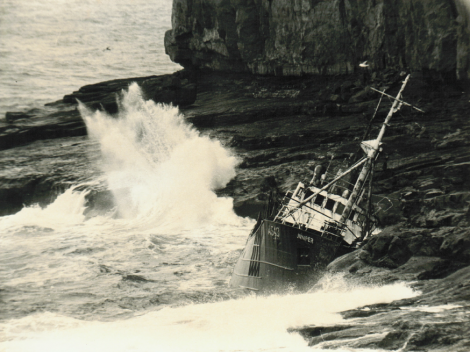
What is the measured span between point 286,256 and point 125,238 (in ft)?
40.8

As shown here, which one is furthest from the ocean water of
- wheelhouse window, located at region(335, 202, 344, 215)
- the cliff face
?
the cliff face

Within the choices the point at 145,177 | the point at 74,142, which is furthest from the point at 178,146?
the point at 74,142

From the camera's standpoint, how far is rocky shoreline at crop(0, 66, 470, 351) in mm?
11164

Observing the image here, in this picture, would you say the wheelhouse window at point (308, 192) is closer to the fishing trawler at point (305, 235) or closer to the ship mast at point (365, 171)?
the fishing trawler at point (305, 235)

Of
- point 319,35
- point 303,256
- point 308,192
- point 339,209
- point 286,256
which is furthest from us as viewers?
point 319,35

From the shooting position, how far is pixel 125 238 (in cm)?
2606

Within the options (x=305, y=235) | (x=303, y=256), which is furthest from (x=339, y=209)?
(x=303, y=256)

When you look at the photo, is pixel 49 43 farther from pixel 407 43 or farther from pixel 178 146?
pixel 407 43

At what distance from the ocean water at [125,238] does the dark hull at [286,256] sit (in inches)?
20.8

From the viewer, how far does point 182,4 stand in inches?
1629

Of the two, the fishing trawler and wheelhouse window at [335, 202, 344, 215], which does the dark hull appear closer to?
the fishing trawler

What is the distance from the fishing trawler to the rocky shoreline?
930 mm

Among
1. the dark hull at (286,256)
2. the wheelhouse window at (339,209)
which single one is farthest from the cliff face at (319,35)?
the dark hull at (286,256)

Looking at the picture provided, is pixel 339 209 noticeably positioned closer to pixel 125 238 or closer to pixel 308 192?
pixel 308 192
